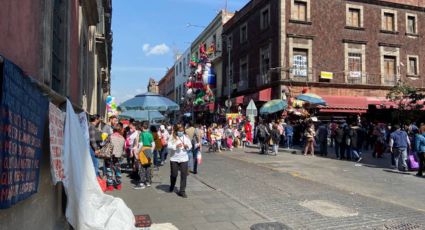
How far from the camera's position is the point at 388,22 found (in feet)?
108

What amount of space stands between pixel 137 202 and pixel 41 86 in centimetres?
498

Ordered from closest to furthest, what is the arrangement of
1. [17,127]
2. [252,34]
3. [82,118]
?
[17,127] → [82,118] → [252,34]

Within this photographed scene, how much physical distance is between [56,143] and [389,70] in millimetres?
32682

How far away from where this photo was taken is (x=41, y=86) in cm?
407

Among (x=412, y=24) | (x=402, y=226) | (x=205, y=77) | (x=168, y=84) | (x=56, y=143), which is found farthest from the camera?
(x=168, y=84)

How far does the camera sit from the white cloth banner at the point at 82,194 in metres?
4.78

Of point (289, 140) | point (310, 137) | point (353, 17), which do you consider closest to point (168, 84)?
point (353, 17)

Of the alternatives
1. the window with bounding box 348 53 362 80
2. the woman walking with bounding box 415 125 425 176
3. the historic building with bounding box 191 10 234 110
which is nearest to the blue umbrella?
the woman walking with bounding box 415 125 425 176

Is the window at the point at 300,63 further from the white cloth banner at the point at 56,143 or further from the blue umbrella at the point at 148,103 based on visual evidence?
the white cloth banner at the point at 56,143

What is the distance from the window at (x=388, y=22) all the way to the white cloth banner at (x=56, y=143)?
3275 centimetres

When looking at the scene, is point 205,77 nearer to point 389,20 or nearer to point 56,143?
point 389,20

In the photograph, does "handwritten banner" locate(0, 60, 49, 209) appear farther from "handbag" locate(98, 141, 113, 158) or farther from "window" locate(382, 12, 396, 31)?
"window" locate(382, 12, 396, 31)

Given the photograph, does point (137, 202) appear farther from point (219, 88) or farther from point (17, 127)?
point (219, 88)

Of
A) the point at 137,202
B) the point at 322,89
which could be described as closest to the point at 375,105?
the point at 322,89
